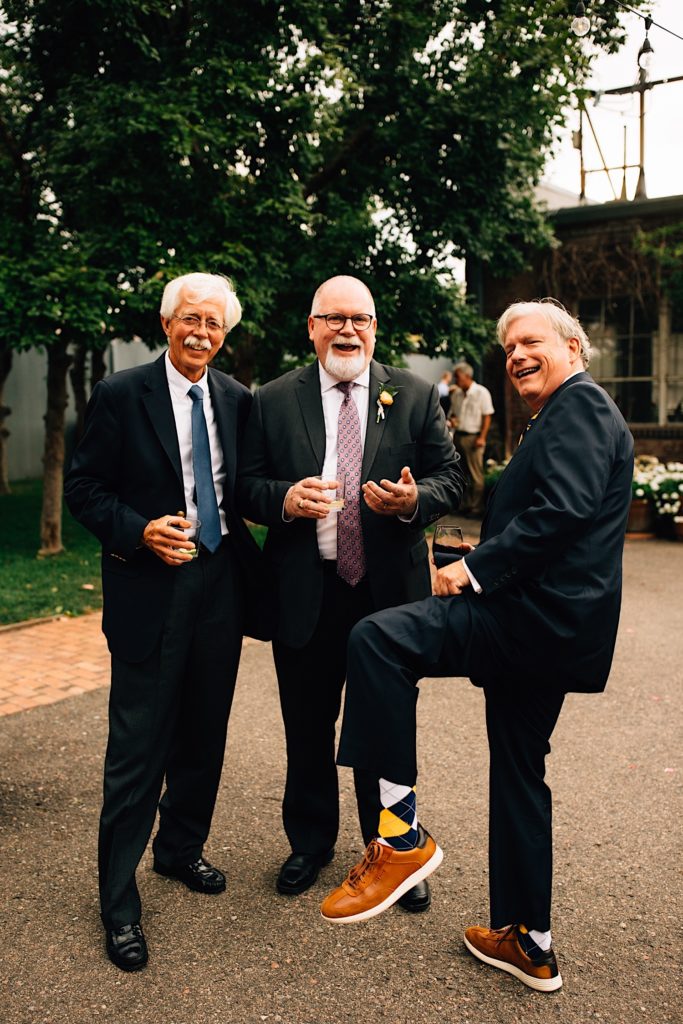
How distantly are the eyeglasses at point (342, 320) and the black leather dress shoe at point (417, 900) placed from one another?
6.68 feet

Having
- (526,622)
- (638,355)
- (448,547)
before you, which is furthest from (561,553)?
(638,355)

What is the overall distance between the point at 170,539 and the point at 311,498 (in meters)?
0.48

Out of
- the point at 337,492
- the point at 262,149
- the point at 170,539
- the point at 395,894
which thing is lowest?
the point at 395,894

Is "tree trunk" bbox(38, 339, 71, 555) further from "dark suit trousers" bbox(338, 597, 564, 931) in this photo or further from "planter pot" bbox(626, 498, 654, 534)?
"dark suit trousers" bbox(338, 597, 564, 931)

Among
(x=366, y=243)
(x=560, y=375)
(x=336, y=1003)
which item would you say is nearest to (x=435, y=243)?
(x=366, y=243)

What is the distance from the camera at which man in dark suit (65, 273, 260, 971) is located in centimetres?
313

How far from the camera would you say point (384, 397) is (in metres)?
3.37

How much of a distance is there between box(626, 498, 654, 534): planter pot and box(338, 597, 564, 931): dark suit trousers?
390 inches

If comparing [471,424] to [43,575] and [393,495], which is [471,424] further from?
[393,495]

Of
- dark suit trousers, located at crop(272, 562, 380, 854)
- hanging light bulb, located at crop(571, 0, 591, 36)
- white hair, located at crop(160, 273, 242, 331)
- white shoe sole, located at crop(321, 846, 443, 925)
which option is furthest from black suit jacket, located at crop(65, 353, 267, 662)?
hanging light bulb, located at crop(571, 0, 591, 36)

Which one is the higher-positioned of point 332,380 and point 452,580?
point 332,380

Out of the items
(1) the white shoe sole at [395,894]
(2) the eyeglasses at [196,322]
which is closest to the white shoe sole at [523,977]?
(1) the white shoe sole at [395,894]

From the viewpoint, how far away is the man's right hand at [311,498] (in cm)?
308

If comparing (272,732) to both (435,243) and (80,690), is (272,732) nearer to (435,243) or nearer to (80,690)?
(80,690)
